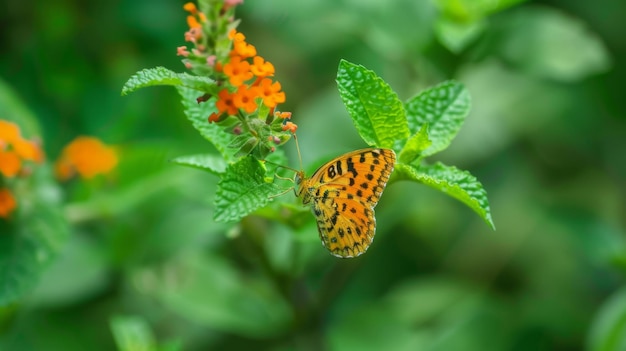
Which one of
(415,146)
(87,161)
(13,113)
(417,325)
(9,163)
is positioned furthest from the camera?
(417,325)

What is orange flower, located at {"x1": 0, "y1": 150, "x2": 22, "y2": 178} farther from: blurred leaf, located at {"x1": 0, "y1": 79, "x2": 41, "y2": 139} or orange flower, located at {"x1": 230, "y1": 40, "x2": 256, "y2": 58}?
orange flower, located at {"x1": 230, "y1": 40, "x2": 256, "y2": 58}

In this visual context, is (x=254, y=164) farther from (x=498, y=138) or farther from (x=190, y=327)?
(x=498, y=138)

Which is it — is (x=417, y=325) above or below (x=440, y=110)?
below

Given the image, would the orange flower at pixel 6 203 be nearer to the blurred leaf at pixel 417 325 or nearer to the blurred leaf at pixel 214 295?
the blurred leaf at pixel 214 295

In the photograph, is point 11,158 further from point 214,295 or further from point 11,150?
point 214,295

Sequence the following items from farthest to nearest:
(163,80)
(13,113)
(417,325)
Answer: (417,325) → (13,113) → (163,80)

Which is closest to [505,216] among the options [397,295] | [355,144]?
[397,295]

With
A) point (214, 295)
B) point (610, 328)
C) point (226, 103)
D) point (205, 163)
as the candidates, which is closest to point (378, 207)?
point (214, 295)

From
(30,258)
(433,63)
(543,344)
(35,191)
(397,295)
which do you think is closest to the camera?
(30,258)
